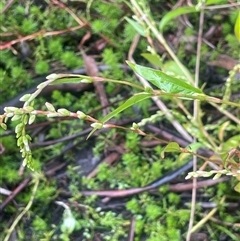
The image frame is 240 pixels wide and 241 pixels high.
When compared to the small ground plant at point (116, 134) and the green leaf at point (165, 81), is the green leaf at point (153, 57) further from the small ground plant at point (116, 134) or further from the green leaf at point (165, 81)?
the green leaf at point (165, 81)

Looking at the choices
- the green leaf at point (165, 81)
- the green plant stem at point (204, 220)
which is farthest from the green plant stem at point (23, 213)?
the green leaf at point (165, 81)

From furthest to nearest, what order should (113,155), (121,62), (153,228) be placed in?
1. (121,62)
2. (113,155)
3. (153,228)

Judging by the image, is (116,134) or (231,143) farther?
(116,134)

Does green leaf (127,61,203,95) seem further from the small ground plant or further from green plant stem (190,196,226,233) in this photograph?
green plant stem (190,196,226,233)

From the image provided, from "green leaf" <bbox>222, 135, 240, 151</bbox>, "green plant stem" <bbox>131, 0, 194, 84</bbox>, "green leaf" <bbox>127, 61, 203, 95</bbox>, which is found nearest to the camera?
"green leaf" <bbox>127, 61, 203, 95</bbox>

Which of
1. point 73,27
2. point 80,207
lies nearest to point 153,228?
point 80,207

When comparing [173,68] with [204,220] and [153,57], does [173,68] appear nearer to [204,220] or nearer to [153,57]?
[153,57]

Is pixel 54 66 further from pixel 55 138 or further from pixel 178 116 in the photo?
pixel 178 116

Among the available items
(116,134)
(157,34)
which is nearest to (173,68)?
(157,34)

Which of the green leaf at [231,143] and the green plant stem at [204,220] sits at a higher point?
the green leaf at [231,143]

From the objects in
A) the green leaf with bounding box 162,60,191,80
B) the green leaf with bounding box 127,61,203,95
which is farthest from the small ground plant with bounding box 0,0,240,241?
the green leaf with bounding box 127,61,203,95

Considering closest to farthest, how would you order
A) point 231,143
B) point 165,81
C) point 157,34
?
1. point 165,81
2. point 231,143
3. point 157,34
